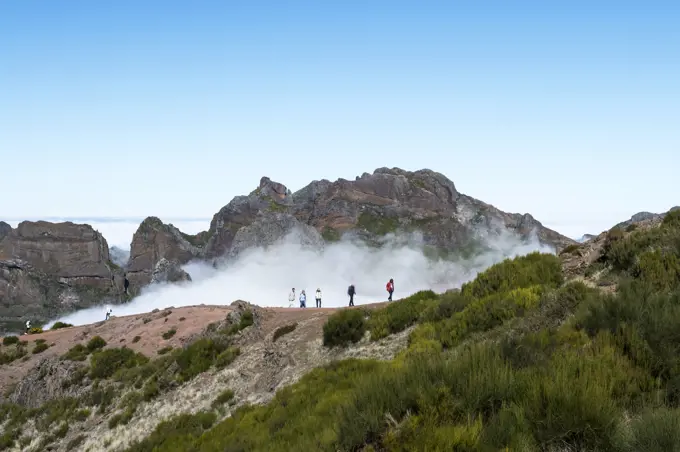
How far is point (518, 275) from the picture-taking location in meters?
17.5

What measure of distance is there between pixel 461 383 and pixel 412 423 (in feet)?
3.45

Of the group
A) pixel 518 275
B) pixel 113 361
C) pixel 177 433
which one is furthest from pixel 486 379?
pixel 113 361

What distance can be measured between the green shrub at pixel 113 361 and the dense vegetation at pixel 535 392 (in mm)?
17867

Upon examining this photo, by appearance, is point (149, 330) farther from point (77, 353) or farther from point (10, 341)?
point (10, 341)

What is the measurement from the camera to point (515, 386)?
6.50m

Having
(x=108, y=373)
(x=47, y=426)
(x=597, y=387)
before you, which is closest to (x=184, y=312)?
(x=108, y=373)

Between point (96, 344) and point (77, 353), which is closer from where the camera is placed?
point (77, 353)

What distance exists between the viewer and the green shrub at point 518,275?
1690 centimetres

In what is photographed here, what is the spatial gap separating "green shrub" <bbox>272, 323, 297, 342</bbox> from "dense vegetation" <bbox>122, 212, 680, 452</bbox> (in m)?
9.88

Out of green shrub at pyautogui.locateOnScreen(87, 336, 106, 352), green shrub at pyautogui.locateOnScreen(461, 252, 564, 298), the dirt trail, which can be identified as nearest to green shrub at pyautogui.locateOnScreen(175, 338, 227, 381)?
the dirt trail

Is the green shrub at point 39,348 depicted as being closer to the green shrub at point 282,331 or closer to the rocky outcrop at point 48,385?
the rocky outcrop at point 48,385

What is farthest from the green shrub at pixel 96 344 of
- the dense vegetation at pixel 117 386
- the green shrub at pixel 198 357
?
the green shrub at pixel 198 357

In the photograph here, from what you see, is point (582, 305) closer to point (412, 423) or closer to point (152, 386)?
point (412, 423)

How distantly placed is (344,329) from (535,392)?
14.7 metres
